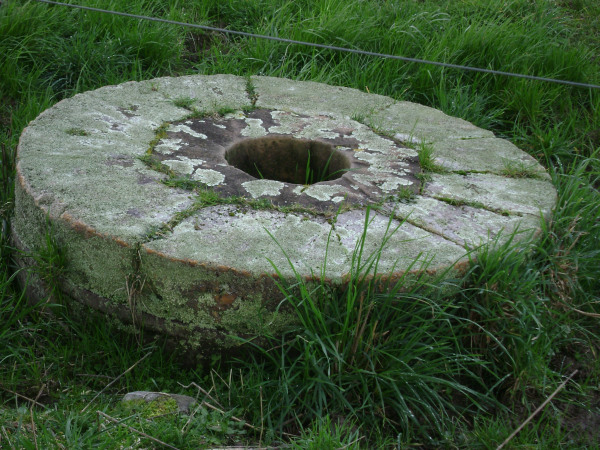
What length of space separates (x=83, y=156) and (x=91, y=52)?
4.99 ft

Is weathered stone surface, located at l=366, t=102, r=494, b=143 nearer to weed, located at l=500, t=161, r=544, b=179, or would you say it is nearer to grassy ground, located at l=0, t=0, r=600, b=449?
weed, located at l=500, t=161, r=544, b=179

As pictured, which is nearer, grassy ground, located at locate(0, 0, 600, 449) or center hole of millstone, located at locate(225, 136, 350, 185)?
grassy ground, located at locate(0, 0, 600, 449)

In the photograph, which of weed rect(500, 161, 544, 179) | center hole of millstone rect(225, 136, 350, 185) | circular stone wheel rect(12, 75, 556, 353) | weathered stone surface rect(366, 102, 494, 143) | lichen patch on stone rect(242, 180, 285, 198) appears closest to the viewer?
circular stone wheel rect(12, 75, 556, 353)

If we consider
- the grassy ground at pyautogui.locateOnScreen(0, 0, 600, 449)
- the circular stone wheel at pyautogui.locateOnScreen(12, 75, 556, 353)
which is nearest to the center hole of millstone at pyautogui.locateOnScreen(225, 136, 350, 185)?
the circular stone wheel at pyautogui.locateOnScreen(12, 75, 556, 353)

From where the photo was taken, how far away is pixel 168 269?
1997 millimetres

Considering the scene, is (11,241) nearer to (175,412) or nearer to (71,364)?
(71,364)

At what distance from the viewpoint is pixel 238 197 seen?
7.70 feet

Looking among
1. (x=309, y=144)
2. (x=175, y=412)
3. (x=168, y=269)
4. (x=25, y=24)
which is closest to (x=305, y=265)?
(x=168, y=269)

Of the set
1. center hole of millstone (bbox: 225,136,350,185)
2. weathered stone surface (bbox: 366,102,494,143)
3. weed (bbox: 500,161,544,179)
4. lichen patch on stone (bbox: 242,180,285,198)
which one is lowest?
center hole of millstone (bbox: 225,136,350,185)

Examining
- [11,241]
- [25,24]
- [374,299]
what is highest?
[25,24]

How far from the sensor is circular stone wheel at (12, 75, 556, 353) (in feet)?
6.63

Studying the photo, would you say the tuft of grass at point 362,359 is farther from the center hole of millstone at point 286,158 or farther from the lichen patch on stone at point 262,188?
the center hole of millstone at point 286,158

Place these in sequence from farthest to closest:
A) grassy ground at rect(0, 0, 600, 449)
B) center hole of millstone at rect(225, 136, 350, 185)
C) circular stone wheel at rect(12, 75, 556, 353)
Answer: center hole of millstone at rect(225, 136, 350, 185) < circular stone wheel at rect(12, 75, 556, 353) < grassy ground at rect(0, 0, 600, 449)

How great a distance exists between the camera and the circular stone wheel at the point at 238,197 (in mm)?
2021
